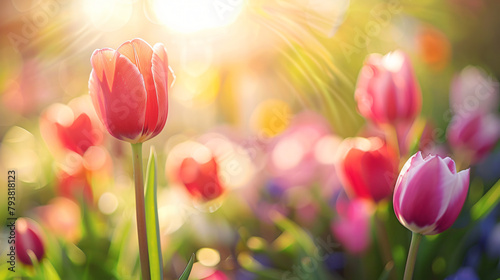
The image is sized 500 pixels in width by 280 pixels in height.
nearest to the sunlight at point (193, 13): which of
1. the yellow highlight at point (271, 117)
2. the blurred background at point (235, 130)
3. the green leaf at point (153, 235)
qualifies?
the blurred background at point (235, 130)

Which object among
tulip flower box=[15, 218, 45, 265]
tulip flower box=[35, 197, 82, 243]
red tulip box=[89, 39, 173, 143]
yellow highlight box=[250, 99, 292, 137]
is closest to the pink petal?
red tulip box=[89, 39, 173, 143]

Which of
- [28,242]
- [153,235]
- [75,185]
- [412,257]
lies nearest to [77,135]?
[75,185]

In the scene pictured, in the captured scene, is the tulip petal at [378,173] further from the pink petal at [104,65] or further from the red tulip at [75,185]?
the red tulip at [75,185]

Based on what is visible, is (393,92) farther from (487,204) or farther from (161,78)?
(161,78)

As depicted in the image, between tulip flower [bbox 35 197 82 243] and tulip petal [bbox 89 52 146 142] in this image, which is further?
tulip flower [bbox 35 197 82 243]

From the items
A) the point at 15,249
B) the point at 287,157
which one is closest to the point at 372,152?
the point at 287,157

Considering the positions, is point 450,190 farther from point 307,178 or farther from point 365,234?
point 307,178

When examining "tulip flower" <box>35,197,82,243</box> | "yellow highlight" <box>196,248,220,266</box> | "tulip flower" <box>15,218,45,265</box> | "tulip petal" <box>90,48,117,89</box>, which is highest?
"tulip petal" <box>90,48,117,89</box>

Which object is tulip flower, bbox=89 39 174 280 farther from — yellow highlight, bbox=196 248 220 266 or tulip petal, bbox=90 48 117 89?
yellow highlight, bbox=196 248 220 266
